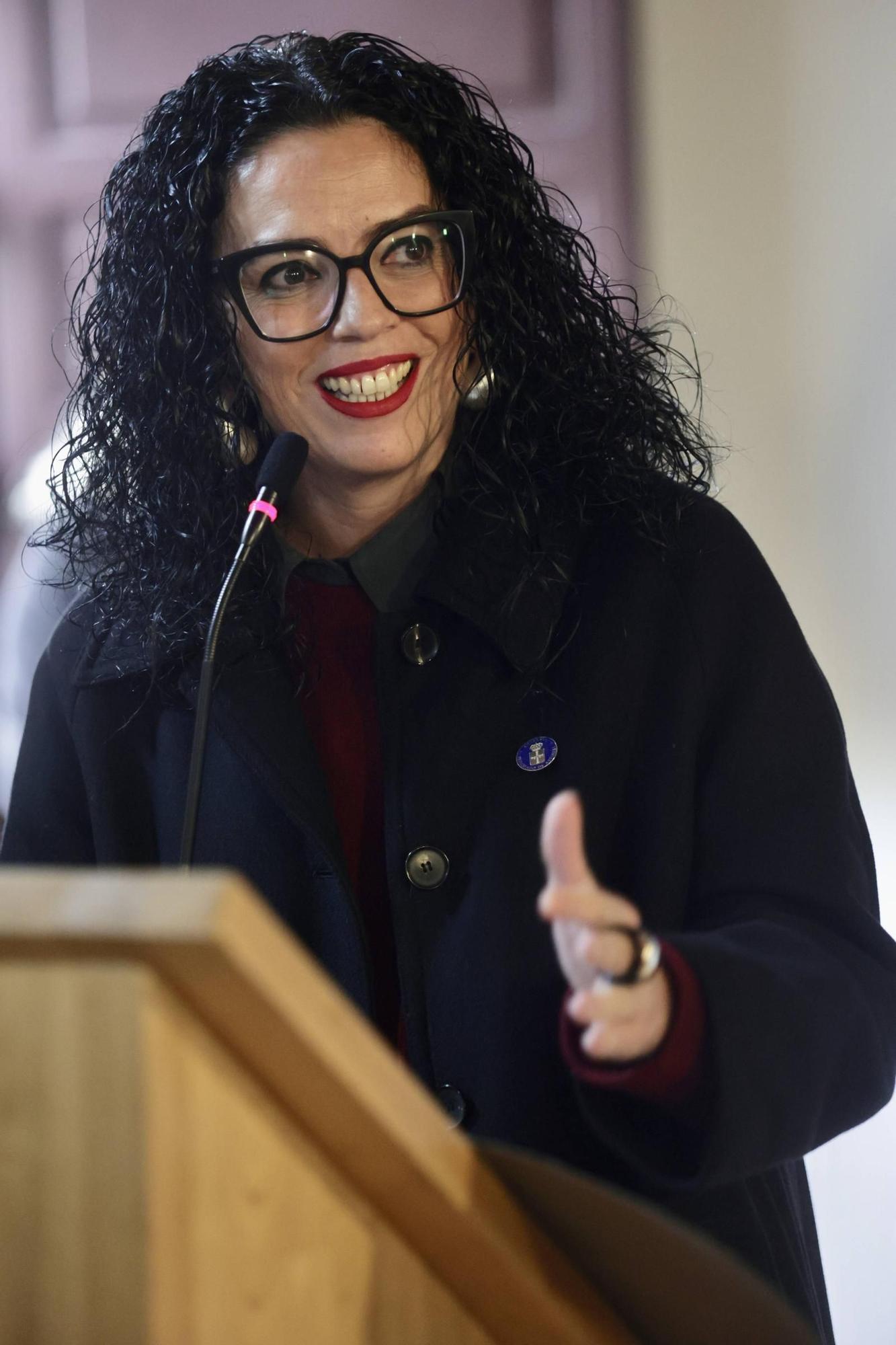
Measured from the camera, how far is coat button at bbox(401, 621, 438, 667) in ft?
3.95

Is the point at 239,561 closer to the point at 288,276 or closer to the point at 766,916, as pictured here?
the point at 288,276

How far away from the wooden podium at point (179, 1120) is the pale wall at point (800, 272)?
179cm

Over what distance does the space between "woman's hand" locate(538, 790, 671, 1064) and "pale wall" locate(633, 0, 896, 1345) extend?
62.4 inches

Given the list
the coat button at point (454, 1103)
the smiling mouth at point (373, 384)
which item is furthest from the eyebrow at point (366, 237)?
the coat button at point (454, 1103)

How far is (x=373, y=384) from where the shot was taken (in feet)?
4.08

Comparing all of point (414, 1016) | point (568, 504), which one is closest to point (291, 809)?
point (414, 1016)

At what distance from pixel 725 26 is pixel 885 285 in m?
0.48

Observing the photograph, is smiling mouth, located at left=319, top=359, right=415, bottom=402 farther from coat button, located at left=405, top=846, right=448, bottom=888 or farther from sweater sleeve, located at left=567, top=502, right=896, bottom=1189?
coat button, located at left=405, top=846, right=448, bottom=888

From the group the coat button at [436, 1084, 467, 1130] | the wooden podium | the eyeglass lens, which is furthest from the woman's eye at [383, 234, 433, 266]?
the wooden podium

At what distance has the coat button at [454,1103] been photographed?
1104 millimetres

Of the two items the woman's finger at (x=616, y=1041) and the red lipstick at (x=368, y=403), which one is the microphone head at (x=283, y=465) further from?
the woman's finger at (x=616, y=1041)

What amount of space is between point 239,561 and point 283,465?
0.11 m

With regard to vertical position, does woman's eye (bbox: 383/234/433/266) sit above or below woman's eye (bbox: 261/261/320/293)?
above

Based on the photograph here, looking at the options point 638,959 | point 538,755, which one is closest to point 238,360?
point 538,755
